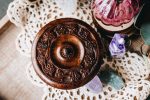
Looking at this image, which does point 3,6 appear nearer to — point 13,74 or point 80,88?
point 13,74

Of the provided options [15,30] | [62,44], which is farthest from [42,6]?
[62,44]

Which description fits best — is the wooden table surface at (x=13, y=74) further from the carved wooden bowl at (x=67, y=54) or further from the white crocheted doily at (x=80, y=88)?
the carved wooden bowl at (x=67, y=54)

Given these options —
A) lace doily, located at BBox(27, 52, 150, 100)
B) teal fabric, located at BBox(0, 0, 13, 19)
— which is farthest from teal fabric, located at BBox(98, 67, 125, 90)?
teal fabric, located at BBox(0, 0, 13, 19)

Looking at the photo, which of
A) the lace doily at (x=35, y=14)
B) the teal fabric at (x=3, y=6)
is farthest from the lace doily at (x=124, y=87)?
the teal fabric at (x=3, y=6)

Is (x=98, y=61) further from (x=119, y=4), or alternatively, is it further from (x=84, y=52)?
(x=119, y=4)

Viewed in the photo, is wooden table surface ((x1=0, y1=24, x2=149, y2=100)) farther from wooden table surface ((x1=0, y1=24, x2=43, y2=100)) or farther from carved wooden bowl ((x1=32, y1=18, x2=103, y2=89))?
carved wooden bowl ((x1=32, y1=18, x2=103, y2=89))

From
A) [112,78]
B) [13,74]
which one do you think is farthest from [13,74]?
[112,78]
